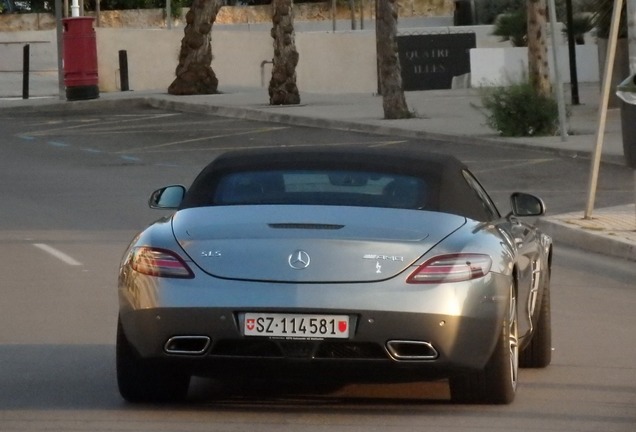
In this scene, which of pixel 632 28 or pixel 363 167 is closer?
pixel 363 167

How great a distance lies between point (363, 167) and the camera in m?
7.94

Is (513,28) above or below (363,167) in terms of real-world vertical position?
above

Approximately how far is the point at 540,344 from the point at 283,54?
25.3 m

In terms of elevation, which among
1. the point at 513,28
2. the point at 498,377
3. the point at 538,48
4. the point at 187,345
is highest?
the point at 513,28

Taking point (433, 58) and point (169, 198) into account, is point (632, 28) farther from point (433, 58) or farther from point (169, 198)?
point (433, 58)

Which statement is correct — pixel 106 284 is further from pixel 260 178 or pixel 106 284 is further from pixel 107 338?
pixel 260 178

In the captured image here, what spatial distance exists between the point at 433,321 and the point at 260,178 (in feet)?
4.31

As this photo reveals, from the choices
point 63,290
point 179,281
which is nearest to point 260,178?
point 179,281

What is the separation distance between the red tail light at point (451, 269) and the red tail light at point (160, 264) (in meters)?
0.99

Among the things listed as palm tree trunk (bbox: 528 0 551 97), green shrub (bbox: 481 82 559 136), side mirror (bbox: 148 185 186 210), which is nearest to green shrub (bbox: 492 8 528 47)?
palm tree trunk (bbox: 528 0 551 97)

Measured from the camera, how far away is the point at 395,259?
23.1 feet

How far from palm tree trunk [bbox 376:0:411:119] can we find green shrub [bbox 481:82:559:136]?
3.70 meters

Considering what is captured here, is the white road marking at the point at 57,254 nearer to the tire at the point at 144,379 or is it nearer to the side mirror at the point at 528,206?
the side mirror at the point at 528,206

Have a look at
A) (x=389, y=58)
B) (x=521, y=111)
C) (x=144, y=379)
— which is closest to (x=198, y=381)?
(x=144, y=379)
